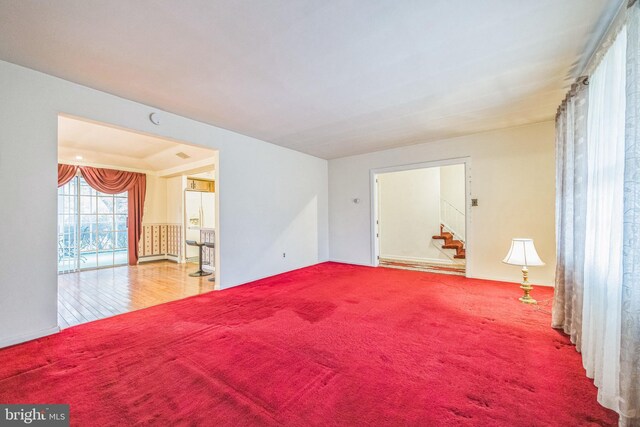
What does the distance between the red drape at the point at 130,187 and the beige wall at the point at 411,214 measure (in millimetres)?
6525

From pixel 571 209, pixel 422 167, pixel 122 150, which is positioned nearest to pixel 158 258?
pixel 122 150

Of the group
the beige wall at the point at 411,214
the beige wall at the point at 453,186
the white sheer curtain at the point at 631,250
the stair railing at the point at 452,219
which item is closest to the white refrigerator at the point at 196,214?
the beige wall at the point at 411,214

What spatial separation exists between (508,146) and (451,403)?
4397 mm

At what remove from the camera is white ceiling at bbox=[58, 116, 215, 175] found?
425 centimetres

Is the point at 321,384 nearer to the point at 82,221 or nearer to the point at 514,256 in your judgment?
the point at 514,256

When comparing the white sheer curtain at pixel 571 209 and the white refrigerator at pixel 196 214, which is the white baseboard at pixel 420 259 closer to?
the white sheer curtain at pixel 571 209

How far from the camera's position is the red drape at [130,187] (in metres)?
6.10

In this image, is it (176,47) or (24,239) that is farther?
(24,239)

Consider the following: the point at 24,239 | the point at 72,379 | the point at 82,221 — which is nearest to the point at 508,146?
the point at 72,379

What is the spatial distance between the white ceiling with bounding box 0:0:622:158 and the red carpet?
2.62 m

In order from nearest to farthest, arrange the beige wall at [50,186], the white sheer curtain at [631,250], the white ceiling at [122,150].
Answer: the white sheer curtain at [631,250] < the beige wall at [50,186] < the white ceiling at [122,150]

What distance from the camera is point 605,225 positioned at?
1.81 meters

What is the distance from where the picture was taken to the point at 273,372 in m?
1.91

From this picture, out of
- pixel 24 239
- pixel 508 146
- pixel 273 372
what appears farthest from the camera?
pixel 508 146
